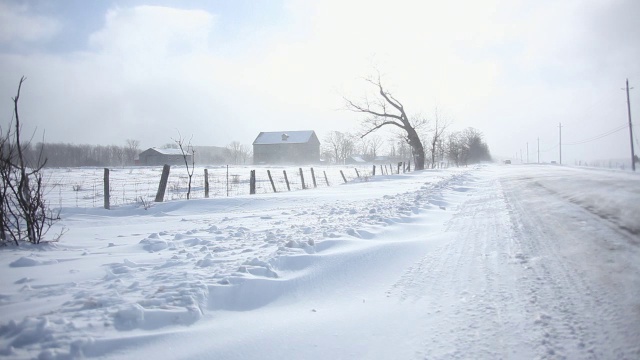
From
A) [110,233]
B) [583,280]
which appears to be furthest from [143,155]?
[583,280]

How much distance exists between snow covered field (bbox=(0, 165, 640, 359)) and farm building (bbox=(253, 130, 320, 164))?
76.0 meters

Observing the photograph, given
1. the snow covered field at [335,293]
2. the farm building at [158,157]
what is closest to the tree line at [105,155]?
the farm building at [158,157]

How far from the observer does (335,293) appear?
2.66m

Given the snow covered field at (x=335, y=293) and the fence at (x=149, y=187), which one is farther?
the fence at (x=149, y=187)

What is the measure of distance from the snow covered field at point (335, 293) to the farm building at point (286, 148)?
7600 centimetres

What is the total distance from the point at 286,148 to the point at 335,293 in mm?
78728

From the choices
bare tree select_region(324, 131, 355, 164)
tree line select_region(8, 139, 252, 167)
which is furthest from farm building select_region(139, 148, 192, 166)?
bare tree select_region(324, 131, 355, 164)

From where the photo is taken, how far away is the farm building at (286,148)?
80188 mm

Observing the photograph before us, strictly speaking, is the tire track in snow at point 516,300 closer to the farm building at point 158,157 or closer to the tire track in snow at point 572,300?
the tire track in snow at point 572,300

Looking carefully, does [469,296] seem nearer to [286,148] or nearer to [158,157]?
[286,148]

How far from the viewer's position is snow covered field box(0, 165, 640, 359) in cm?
180

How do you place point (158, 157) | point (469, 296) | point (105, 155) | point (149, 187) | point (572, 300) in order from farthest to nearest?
point (105, 155) < point (158, 157) < point (149, 187) < point (469, 296) < point (572, 300)

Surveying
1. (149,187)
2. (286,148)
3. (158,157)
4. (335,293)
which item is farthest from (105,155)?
(335,293)

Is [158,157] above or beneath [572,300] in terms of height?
above
